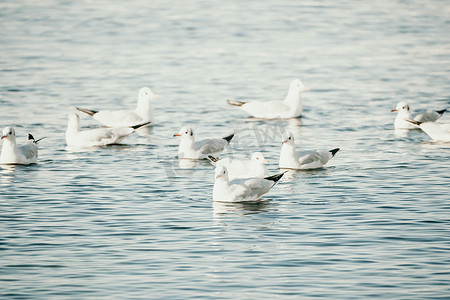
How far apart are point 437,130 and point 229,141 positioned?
5548 millimetres

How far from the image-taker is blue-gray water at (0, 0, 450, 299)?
47.9ft

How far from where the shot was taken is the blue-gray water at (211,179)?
575 inches

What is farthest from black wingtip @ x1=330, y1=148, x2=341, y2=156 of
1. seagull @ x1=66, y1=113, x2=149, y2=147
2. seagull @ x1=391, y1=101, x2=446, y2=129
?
seagull @ x1=66, y1=113, x2=149, y2=147

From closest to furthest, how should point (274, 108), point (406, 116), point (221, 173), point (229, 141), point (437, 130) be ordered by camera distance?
point (221, 173) < point (229, 141) < point (437, 130) < point (406, 116) < point (274, 108)

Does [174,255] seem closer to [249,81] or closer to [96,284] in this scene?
[96,284]

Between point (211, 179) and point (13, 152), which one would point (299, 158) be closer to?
point (211, 179)

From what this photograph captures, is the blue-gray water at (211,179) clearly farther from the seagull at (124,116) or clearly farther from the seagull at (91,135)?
the seagull at (124,116)

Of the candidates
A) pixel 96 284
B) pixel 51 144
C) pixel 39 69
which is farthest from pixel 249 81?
pixel 96 284

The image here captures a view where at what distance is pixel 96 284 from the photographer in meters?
14.3

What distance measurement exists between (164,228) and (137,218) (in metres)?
0.86

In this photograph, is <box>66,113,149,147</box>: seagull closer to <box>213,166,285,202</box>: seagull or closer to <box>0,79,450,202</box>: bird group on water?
<box>0,79,450,202</box>: bird group on water

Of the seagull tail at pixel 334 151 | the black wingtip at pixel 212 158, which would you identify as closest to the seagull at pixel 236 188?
the black wingtip at pixel 212 158

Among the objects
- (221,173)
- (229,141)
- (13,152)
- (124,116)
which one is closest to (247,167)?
(221,173)

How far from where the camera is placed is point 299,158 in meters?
21.9
